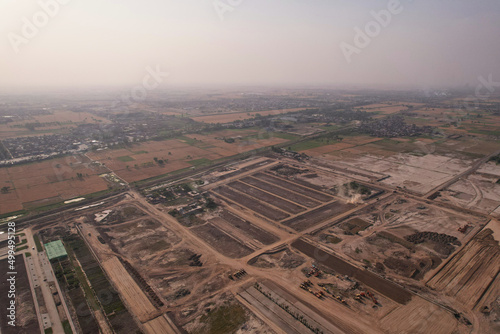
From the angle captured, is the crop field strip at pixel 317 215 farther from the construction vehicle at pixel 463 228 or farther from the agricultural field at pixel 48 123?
the agricultural field at pixel 48 123

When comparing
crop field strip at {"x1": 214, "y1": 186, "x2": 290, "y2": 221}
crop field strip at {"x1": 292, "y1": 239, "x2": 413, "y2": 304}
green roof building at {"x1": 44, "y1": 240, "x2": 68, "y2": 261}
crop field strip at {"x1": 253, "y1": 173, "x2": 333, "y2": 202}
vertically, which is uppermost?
green roof building at {"x1": 44, "y1": 240, "x2": 68, "y2": 261}

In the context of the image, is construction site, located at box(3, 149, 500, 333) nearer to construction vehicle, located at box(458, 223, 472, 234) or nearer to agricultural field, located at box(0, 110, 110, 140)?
construction vehicle, located at box(458, 223, 472, 234)

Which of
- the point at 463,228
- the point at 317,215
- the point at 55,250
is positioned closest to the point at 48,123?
the point at 55,250

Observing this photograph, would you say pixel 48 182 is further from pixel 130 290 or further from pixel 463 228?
pixel 463 228

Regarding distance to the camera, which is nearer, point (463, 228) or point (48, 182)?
point (463, 228)

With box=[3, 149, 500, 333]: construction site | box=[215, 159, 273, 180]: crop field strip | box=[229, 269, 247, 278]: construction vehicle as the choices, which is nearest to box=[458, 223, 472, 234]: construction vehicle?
box=[3, 149, 500, 333]: construction site

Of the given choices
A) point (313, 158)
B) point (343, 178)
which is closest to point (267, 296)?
point (343, 178)

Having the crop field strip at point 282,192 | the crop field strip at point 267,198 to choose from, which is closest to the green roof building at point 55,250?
the crop field strip at point 267,198
